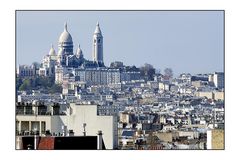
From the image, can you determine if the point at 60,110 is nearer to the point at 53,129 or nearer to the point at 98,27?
the point at 53,129

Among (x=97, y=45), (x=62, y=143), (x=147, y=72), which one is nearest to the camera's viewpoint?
(x=62, y=143)

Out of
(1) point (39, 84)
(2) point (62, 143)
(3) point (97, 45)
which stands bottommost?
(2) point (62, 143)

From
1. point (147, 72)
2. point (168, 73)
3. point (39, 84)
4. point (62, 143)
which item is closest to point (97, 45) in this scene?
point (39, 84)

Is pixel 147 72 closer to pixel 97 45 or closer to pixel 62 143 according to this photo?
pixel 97 45

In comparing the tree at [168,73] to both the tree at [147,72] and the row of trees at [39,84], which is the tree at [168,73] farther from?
the row of trees at [39,84]

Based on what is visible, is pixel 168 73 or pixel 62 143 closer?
pixel 62 143

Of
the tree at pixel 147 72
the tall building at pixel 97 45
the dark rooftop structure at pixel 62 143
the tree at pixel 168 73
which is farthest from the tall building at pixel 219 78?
the dark rooftop structure at pixel 62 143
